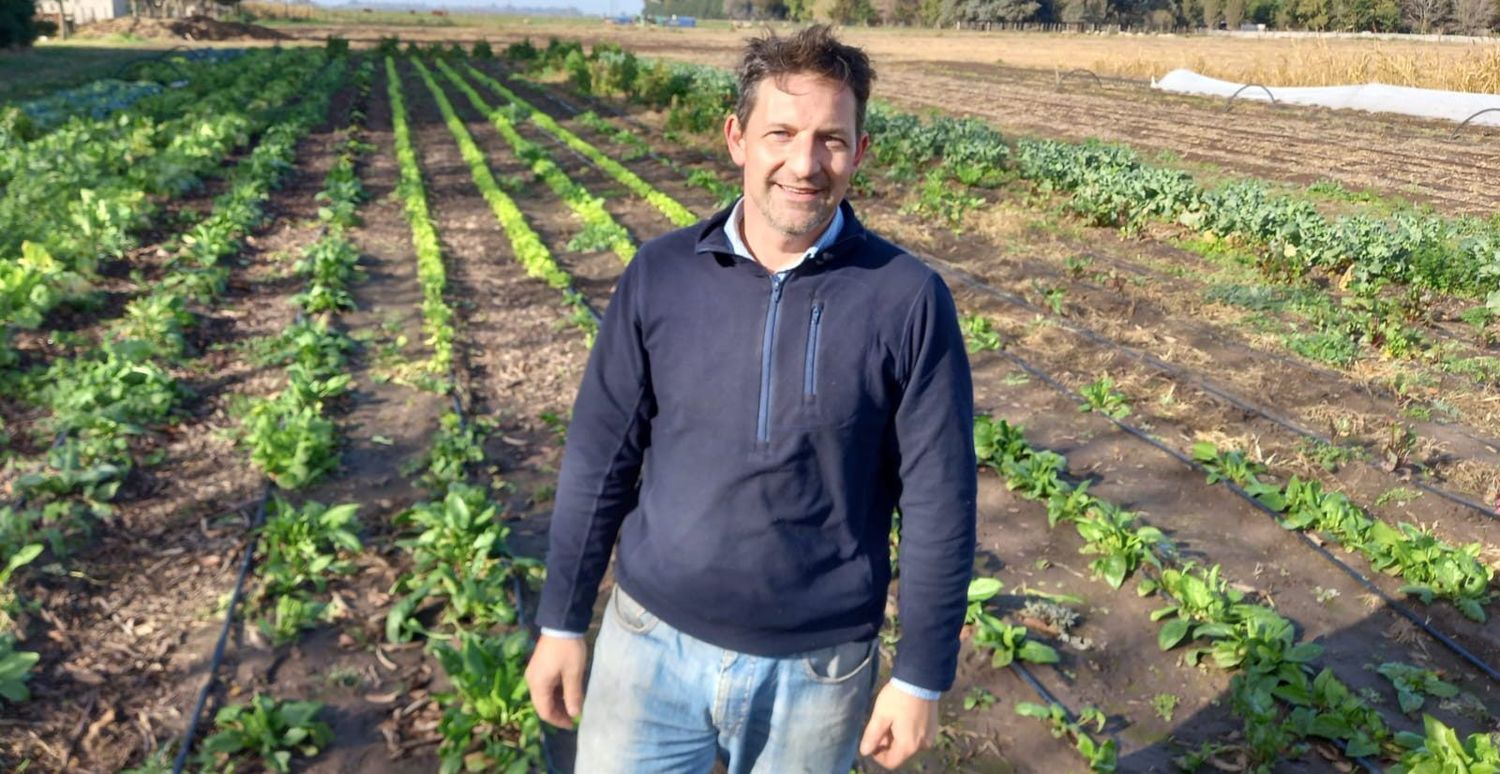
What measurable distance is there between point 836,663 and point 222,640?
3.14m

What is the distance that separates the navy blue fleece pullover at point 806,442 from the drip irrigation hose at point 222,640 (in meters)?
2.45

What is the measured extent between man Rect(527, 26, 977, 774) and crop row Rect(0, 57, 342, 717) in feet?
10.1

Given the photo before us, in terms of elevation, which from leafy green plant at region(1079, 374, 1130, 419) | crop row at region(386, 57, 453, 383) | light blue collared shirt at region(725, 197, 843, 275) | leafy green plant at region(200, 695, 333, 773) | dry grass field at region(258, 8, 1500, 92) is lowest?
leafy green plant at region(200, 695, 333, 773)

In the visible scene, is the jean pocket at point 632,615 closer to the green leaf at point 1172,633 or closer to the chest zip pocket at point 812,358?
the chest zip pocket at point 812,358

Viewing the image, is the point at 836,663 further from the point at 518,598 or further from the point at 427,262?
the point at 427,262

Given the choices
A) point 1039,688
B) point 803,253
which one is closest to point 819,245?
point 803,253

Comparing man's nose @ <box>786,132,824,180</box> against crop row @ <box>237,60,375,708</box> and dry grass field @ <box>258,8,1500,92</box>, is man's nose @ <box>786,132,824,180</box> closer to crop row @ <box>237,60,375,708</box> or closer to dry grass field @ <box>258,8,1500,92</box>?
crop row @ <box>237,60,375,708</box>

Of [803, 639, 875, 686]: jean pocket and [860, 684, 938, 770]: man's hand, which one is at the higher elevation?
[803, 639, 875, 686]: jean pocket

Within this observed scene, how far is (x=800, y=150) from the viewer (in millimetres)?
1846

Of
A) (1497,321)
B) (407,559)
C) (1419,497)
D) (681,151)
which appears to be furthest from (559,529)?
(681,151)

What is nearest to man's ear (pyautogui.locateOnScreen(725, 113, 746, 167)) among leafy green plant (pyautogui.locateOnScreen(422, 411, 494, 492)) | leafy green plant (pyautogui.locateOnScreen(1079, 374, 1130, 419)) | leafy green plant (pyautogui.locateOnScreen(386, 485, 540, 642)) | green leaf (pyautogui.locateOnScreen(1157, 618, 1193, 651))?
leafy green plant (pyautogui.locateOnScreen(386, 485, 540, 642))

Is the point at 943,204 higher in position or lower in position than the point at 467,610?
higher

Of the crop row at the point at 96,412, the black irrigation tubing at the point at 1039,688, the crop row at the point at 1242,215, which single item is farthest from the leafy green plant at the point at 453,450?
the crop row at the point at 1242,215

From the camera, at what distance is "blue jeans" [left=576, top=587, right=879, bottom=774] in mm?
1947
